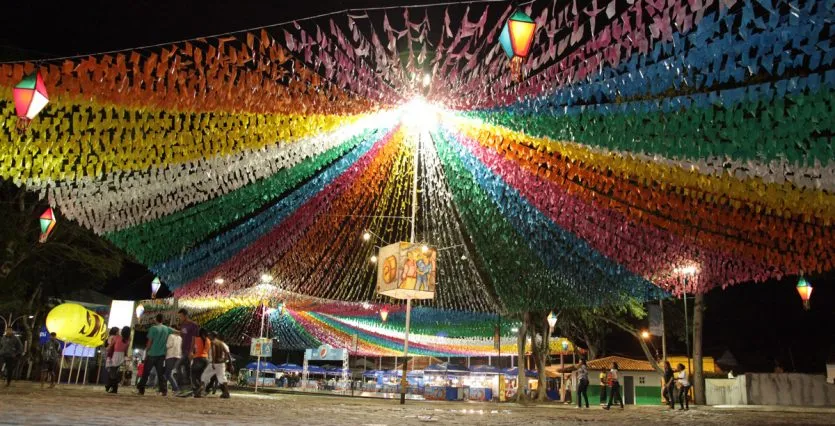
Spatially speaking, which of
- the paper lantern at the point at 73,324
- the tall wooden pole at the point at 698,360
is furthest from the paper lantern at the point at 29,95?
the tall wooden pole at the point at 698,360

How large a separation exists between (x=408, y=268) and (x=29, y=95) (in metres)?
7.79

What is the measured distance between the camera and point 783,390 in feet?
82.7

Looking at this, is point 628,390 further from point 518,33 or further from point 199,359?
point 518,33

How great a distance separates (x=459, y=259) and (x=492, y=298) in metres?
1.97

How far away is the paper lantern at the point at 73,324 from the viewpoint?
15.7 m

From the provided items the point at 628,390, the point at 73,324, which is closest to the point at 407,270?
the point at 73,324

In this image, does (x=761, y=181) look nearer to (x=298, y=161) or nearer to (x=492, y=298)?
(x=298, y=161)

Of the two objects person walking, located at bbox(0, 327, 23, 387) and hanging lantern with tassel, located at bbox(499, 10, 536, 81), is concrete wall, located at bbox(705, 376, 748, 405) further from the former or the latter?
person walking, located at bbox(0, 327, 23, 387)

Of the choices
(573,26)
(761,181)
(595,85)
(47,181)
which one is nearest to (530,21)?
(573,26)

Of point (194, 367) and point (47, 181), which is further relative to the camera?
point (194, 367)

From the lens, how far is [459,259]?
75.1ft

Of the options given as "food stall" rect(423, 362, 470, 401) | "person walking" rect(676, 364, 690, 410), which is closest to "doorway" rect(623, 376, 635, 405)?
"food stall" rect(423, 362, 470, 401)

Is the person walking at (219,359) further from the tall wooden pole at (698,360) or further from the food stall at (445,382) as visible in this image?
the tall wooden pole at (698,360)

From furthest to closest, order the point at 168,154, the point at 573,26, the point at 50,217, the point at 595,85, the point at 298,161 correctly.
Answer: the point at 50,217 → the point at 298,161 → the point at 168,154 → the point at 595,85 → the point at 573,26
